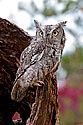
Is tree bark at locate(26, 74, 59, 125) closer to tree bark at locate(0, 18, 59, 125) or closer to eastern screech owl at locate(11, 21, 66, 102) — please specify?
eastern screech owl at locate(11, 21, 66, 102)

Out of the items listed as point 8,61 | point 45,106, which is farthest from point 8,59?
point 45,106

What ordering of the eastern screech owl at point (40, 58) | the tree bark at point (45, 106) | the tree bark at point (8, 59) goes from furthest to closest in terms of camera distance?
the tree bark at point (8, 59)
the tree bark at point (45, 106)
the eastern screech owl at point (40, 58)

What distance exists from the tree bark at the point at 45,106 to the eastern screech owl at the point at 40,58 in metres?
0.07

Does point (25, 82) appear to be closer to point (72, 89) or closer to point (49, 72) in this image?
point (49, 72)

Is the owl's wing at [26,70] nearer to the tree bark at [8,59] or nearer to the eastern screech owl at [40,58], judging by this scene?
the eastern screech owl at [40,58]

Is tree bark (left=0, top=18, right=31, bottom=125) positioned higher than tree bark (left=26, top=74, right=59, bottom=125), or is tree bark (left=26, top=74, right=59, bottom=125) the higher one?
tree bark (left=0, top=18, right=31, bottom=125)

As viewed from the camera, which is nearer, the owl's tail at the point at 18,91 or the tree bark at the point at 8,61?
the owl's tail at the point at 18,91

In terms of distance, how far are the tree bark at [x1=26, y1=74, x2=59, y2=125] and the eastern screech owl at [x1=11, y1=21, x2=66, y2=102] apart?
0.24 feet

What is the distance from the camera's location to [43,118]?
95.5 inches

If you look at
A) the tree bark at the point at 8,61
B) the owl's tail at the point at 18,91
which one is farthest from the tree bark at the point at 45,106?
the tree bark at the point at 8,61

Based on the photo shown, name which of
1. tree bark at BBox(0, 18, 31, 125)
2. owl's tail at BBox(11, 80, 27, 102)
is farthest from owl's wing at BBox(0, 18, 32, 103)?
owl's tail at BBox(11, 80, 27, 102)

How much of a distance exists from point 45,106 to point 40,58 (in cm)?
24

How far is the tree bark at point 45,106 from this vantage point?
2.39 metres

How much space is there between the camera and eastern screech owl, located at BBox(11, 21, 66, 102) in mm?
2254
